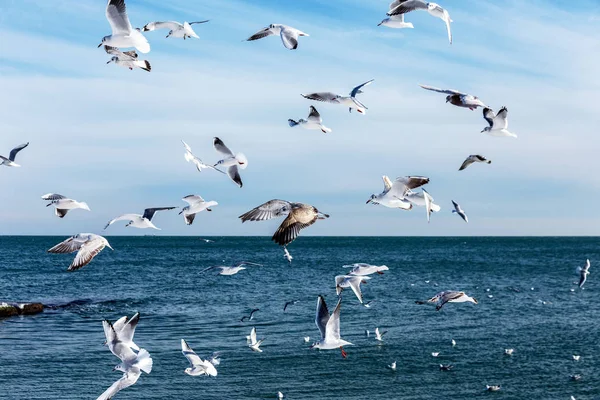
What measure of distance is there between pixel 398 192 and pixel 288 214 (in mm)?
1846

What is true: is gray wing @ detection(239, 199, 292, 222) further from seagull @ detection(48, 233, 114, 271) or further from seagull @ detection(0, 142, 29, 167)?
seagull @ detection(0, 142, 29, 167)

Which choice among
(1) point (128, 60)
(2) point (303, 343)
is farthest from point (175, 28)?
(2) point (303, 343)

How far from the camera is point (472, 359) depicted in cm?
3180

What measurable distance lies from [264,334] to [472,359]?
35.8 feet

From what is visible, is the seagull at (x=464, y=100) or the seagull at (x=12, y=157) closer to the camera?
the seagull at (x=464, y=100)

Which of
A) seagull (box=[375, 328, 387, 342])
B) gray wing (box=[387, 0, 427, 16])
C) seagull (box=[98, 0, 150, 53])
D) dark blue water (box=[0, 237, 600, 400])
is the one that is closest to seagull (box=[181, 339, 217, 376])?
seagull (box=[98, 0, 150, 53])

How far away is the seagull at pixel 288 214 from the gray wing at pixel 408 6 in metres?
3.64

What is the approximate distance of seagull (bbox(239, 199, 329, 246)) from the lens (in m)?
11.9

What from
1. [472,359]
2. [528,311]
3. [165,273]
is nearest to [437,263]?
[165,273]

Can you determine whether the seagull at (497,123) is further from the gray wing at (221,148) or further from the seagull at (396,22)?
the gray wing at (221,148)

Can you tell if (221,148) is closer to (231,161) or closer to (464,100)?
(231,161)

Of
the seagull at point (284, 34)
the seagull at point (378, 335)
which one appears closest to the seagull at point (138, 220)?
the seagull at point (284, 34)

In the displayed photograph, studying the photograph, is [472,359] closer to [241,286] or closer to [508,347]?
[508,347]

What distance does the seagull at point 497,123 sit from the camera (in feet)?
42.4
